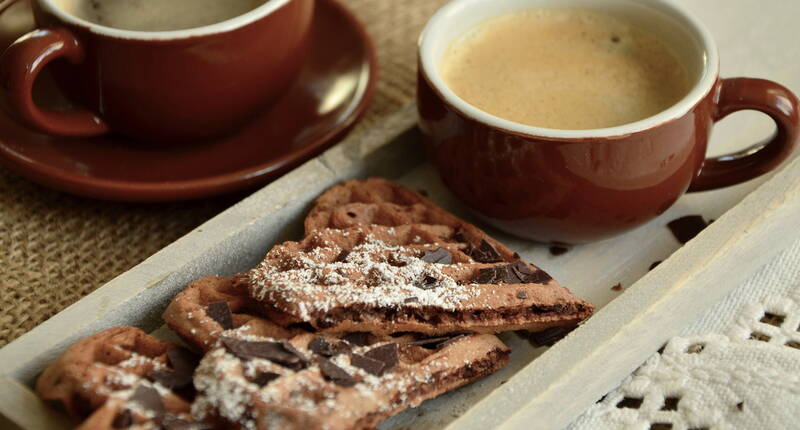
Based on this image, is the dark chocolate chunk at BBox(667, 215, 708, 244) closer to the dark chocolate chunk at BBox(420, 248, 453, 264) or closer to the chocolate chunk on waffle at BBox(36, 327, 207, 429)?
the dark chocolate chunk at BBox(420, 248, 453, 264)

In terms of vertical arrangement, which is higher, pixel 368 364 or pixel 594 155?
pixel 594 155

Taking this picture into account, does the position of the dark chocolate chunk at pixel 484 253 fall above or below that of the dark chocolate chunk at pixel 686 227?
above

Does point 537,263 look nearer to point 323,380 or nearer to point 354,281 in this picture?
point 354,281

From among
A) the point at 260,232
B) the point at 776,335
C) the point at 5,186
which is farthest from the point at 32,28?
the point at 776,335

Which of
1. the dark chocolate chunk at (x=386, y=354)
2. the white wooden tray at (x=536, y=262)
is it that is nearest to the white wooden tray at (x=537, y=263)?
the white wooden tray at (x=536, y=262)

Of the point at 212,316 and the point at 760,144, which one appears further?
the point at 760,144

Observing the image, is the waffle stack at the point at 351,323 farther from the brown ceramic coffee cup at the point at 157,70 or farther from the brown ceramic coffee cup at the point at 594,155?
the brown ceramic coffee cup at the point at 157,70

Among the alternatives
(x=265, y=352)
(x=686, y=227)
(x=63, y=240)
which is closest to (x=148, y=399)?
(x=265, y=352)

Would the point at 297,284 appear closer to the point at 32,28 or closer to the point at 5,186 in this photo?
the point at 5,186
